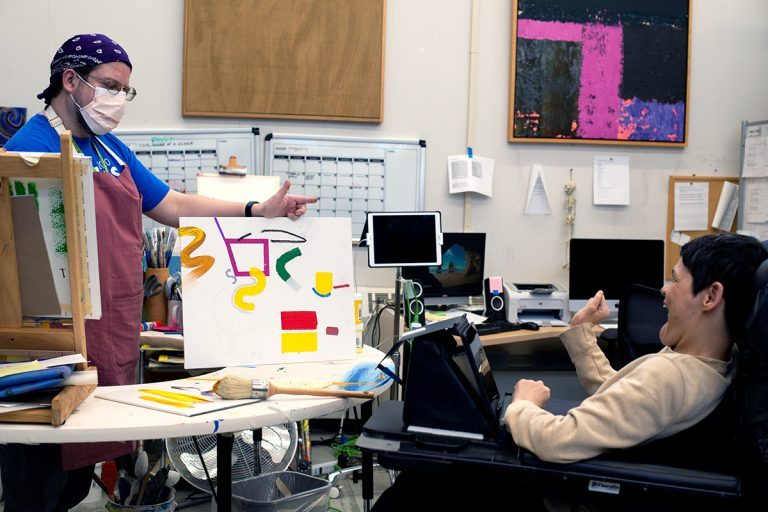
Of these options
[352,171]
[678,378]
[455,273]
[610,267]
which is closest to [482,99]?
[352,171]

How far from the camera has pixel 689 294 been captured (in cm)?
149

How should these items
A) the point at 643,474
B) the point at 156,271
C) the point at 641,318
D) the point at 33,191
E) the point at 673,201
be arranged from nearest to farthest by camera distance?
the point at 643,474
the point at 33,191
the point at 156,271
the point at 641,318
the point at 673,201

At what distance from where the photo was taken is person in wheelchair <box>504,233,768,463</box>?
137cm

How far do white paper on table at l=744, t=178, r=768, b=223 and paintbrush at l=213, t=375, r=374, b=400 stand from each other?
3472 mm

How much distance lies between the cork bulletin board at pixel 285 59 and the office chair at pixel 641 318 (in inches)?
69.4

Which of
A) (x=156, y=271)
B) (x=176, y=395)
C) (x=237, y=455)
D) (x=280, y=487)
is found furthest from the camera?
(x=237, y=455)

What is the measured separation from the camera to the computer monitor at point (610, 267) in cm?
376

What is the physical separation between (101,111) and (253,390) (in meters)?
0.88

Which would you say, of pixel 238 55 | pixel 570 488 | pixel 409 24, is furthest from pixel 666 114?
pixel 570 488

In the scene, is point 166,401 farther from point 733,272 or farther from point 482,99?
point 482,99

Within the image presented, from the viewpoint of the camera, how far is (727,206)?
431 cm

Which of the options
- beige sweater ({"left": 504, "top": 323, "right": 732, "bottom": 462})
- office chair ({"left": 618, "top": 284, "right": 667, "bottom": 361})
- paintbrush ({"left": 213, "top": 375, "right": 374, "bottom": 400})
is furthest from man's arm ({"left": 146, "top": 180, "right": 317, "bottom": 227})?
office chair ({"left": 618, "top": 284, "right": 667, "bottom": 361})

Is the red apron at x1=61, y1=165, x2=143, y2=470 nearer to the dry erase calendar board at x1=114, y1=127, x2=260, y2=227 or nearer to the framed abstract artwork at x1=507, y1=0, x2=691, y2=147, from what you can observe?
the dry erase calendar board at x1=114, y1=127, x2=260, y2=227

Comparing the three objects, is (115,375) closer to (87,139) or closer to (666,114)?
(87,139)
